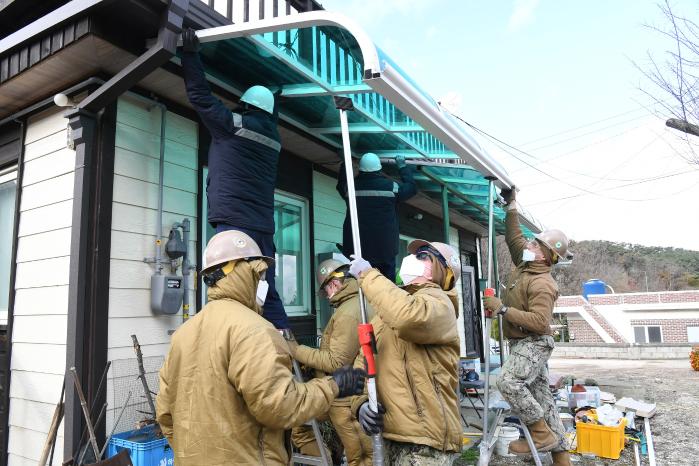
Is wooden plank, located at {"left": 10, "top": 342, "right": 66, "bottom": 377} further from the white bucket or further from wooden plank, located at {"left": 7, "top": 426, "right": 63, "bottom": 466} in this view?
the white bucket

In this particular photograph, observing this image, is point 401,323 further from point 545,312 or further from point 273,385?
point 545,312

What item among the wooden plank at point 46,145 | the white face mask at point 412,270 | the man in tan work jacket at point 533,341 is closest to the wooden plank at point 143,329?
the wooden plank at point 46,145

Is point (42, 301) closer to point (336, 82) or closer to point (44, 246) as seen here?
point (44, 246)

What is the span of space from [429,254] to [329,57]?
1719mm

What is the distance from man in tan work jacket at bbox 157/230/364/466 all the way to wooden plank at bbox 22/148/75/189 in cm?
219

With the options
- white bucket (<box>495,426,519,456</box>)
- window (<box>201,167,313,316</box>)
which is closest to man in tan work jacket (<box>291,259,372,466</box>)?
window (<box>201,167,313,316</box>)

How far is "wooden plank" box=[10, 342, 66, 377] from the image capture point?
3.27m

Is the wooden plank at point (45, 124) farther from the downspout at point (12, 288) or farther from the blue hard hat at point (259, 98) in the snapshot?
the blue hard hat at point (259, 98)

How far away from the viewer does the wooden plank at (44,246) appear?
337 cm

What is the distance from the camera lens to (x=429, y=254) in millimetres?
2695

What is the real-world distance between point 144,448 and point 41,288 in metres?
1.57

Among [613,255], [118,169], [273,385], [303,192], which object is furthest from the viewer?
[613,255]

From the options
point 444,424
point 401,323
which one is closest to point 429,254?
point 401,323

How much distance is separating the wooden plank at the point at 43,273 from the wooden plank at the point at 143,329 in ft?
1.63
